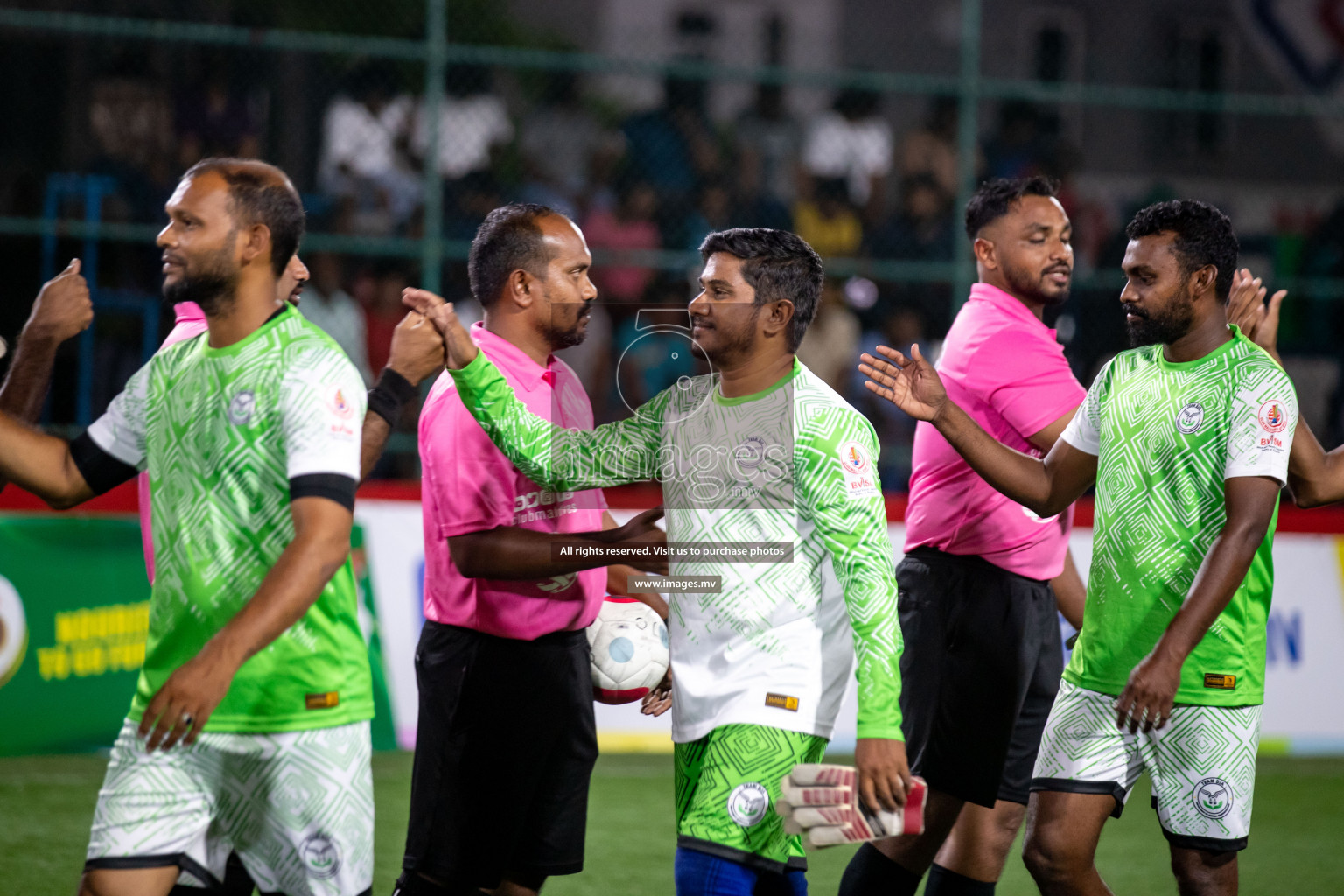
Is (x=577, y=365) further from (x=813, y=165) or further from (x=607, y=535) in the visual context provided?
(x=607, y=535)

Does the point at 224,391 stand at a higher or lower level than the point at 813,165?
lower

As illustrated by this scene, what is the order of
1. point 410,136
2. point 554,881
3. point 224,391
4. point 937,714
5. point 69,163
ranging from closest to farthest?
point 224,391
point 937,714
point 554,881
point 410,136
point 69,163

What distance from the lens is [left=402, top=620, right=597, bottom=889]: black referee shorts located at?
166 inches

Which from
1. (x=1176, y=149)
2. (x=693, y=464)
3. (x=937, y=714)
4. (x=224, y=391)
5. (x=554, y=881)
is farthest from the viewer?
(x=1176, y=149)

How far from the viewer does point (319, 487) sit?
128 inches

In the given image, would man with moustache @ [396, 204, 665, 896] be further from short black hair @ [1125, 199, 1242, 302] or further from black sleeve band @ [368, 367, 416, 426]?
short black hair @ [1125, 199, 1242, 302]

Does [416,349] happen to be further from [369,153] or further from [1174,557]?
[369,153]

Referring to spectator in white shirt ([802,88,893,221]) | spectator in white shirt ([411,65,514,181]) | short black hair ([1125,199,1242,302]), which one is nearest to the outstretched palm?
short black hair ([1125,199,1242,302])

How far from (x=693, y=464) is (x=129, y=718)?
4.89ft

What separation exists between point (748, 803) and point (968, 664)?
158 cm

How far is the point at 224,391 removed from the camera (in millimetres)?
3365

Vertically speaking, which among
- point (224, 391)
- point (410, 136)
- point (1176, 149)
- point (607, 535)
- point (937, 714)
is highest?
point (1176, 149)

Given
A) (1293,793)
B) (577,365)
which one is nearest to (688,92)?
(577,365)

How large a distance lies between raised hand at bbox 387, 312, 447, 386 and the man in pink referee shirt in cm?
196
